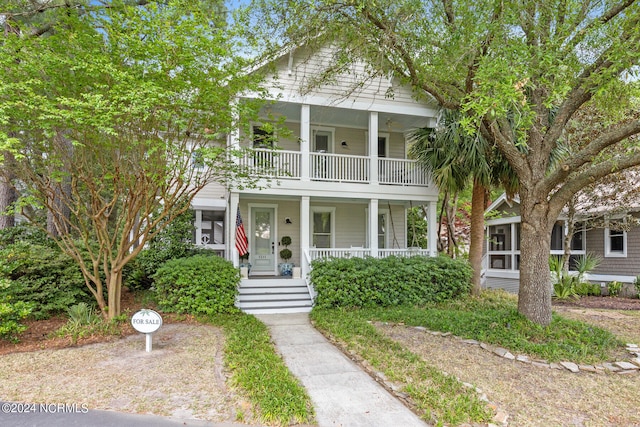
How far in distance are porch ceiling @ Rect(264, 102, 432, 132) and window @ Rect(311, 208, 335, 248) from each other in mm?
3148

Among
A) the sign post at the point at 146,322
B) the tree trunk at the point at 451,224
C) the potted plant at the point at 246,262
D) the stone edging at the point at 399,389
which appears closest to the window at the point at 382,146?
the tree trunk at the point at 451,224

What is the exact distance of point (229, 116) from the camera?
7.18 meters

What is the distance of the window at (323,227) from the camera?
508 inches

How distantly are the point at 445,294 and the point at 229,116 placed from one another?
7337 mm

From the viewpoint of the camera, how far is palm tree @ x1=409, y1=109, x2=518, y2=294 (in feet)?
31.6

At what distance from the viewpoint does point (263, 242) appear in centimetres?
1240

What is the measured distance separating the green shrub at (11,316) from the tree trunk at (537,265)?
28.1 ft

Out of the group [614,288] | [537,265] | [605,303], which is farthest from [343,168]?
[614,288]

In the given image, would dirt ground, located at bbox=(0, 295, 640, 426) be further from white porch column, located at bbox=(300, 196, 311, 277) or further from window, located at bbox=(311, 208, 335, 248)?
window, located at bbox=(311, 208, 335, 248)

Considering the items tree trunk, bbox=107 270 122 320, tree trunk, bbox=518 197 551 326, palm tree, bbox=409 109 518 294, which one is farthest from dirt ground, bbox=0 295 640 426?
palm tree, bbox=409 109 518 294

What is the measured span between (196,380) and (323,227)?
8.87 metres

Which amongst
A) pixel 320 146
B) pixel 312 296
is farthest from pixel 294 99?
pixel 312 296

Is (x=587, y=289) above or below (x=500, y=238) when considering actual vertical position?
below

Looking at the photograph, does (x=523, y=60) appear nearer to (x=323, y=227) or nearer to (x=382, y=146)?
(x=382, y=146)
